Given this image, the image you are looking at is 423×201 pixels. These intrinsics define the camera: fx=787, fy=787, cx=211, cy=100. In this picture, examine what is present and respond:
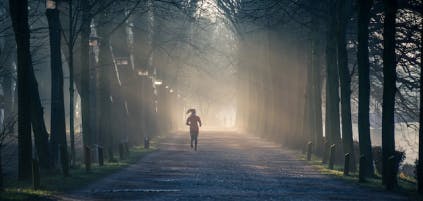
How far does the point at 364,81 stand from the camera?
22.5 m

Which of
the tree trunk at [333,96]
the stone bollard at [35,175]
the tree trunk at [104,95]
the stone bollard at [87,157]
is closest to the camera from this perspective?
the stone bollard at [35,175]

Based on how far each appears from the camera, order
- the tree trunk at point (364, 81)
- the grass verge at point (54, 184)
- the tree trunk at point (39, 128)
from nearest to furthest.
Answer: the grass verge at point (54, 184), the tree trunk at point (39, 128), the tree trunk at point (364, 81)

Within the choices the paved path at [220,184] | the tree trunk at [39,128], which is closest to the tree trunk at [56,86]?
the tree trunk at [39,128]

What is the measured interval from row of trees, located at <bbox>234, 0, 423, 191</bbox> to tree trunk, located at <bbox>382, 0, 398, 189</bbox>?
24 mm

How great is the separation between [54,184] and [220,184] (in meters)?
4.07

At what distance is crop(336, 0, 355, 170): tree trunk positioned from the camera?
83.0 ft

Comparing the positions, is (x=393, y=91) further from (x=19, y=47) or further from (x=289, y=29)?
(x=289, y=29)

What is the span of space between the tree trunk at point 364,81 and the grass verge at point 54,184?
7.52 meters

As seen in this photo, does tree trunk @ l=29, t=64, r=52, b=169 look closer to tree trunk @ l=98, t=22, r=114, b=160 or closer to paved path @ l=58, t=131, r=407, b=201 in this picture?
paved path @ l=58, t=131, r=407, b=201

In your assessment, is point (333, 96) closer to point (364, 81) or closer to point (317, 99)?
point (317, 99)

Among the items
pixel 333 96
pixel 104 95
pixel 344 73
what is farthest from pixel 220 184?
pixel 104 95

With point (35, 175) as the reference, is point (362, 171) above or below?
below

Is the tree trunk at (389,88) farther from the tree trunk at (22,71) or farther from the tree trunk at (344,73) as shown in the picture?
the tree trunk at (22,71)

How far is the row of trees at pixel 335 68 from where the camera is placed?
1987 centimetres
